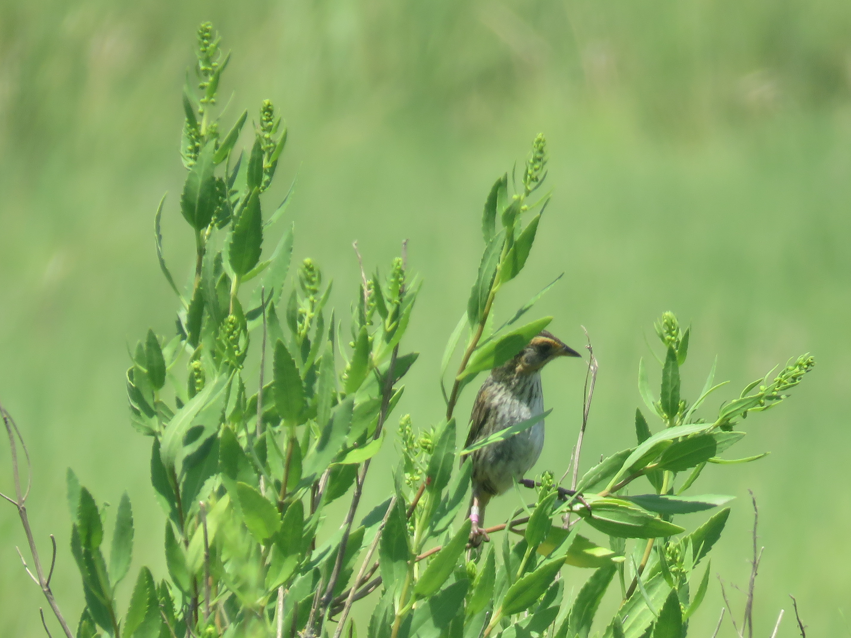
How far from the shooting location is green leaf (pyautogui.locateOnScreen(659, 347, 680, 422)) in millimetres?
1661

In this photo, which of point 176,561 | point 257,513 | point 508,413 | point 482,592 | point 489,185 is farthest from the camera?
point 489,185

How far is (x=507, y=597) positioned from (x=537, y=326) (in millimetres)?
427

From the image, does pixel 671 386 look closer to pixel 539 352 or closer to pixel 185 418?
pixel 185 418

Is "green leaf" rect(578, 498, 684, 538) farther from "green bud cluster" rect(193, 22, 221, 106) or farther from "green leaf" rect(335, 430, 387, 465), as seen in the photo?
"green bud cluster" rect(193, 22, 221, 106)

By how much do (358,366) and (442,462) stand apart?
21 centimetres

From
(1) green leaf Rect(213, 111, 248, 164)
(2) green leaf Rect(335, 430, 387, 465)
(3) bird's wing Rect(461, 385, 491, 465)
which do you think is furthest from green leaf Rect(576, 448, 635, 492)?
(3) bird's wing Rect(461, 385, 491, 465)

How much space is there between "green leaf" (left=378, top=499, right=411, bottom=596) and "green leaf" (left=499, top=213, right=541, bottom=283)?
0.42 m

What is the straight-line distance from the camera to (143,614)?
1.38 metres

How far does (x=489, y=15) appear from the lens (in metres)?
11.3

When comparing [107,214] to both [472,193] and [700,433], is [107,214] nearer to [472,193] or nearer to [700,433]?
[472,193]

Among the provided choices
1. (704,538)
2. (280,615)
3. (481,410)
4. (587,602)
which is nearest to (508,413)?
(481,410)

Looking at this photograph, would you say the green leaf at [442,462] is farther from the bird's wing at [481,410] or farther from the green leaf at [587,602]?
the bird's wing at [481,410]

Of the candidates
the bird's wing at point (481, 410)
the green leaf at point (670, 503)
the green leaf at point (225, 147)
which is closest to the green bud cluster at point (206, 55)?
the green leaf at point (225, 147)

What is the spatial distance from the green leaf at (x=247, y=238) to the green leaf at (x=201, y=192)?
60 millimetres
